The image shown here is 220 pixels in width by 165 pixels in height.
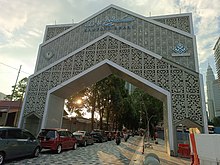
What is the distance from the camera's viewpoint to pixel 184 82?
1347 centimetres

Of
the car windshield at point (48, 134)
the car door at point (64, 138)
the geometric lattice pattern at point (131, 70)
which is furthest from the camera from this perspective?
the geometric lattice pattern at point (131, 70)

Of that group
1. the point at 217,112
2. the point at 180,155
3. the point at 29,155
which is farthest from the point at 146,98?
the point at 217,112

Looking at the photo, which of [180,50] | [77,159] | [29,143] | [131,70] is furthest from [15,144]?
[180,50]

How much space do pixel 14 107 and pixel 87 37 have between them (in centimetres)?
1425

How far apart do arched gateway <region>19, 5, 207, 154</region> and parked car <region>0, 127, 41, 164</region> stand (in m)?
6.17

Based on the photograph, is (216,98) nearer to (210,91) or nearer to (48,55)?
(210,91)

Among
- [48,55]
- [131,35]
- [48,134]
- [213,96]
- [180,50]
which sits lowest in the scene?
[48,134]

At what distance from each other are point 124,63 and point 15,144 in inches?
410

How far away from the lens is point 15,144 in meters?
7.64

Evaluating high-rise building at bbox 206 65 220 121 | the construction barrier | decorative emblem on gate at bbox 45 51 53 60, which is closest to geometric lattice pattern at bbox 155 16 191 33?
the construction barrier

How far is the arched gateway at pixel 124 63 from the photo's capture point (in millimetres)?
13297

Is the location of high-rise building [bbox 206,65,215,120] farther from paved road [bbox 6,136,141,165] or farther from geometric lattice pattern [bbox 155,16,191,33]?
paved road [bbox 6,136,141,165]

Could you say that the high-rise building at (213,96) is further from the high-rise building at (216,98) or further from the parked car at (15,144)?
the parked car at (15,144)

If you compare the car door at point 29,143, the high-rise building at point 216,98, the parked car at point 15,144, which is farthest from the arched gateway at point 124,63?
the high-rise building at point 216,98
